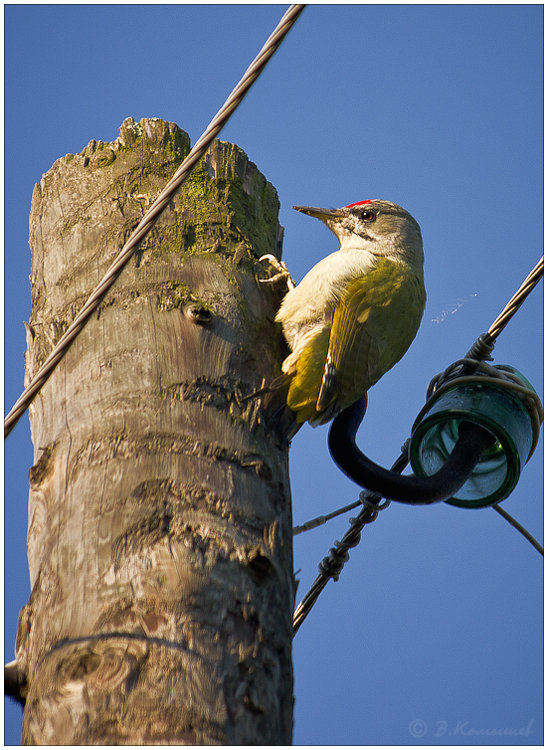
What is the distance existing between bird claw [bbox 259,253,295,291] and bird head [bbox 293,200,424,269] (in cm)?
95

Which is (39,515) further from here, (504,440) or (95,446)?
(504,440)

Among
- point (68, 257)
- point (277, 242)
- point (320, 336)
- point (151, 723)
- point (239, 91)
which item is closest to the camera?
point (151, 723)

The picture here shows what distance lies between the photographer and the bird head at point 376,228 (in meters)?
4.38

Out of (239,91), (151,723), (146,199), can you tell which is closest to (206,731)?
(151,723)

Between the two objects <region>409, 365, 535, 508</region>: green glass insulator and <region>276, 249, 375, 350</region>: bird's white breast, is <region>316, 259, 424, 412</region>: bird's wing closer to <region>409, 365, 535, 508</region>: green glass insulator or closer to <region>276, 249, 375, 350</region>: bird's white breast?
<region>276, 249, 375, 350</region>: bird's white breast

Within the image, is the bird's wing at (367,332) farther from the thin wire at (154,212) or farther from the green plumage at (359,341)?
the thin wire at (154,212)

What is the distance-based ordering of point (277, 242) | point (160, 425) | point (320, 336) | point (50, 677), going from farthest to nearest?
point (277, 242)
point (320, 336)
point (160, 425)
point (50, 677)

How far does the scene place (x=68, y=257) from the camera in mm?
3109

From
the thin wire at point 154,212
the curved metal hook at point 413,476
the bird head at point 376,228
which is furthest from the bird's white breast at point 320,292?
the thin wire at point 154,212

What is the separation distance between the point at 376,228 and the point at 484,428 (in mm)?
1739

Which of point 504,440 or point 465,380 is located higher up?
point 465,380

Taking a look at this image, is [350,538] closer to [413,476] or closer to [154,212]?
[413,476]

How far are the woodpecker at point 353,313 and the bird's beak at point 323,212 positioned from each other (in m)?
0.06

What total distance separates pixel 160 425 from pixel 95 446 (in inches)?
8.0
